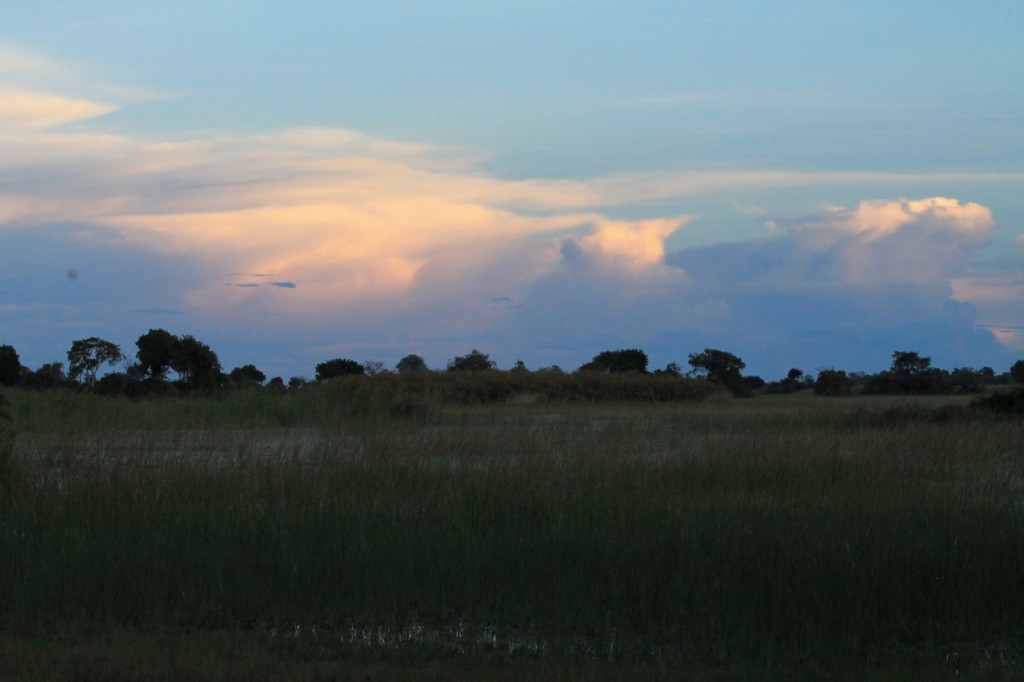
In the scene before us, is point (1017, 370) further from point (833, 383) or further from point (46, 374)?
point (46, 374)

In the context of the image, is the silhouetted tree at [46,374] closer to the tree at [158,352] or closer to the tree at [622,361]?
the tree at [158,352]

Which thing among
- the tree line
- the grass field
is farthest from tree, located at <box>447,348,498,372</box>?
the grass field

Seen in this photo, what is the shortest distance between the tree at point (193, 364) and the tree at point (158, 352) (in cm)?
26

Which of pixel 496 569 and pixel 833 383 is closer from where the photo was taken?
pixel 496 569

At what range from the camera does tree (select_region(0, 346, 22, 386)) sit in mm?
44875

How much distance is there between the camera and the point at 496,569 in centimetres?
864

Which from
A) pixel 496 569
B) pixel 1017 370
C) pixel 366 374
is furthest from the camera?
pixel 1017 370

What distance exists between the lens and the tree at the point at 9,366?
44.9 metres

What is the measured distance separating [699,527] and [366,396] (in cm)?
2034

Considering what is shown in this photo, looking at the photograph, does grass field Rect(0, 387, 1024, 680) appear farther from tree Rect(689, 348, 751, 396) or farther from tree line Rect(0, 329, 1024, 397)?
tree Rect(689, 348, 751, 396)

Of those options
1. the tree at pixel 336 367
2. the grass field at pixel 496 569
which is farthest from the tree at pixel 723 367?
the grass field at pixel 496 569

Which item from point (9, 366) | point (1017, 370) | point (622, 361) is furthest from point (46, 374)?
point (1017, 370)

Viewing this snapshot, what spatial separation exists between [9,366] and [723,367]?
36327 mm

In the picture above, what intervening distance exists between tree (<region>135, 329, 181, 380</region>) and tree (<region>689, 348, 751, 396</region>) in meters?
26.8
